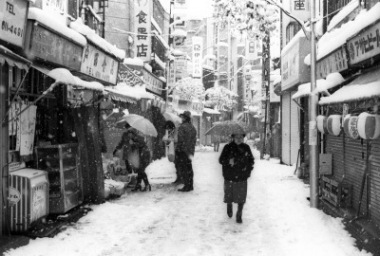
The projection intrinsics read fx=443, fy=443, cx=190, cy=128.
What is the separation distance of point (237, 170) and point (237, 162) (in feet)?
0.54

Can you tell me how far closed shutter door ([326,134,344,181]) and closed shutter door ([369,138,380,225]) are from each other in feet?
8.36

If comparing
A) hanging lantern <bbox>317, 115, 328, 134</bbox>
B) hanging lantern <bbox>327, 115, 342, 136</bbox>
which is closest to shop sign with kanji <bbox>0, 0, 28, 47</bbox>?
hanging lantern <bbox>327, 115, 342, 136</bbox>

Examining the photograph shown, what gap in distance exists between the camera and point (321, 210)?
10.2 metres

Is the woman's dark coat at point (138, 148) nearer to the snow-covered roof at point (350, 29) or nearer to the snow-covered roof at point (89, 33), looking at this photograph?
the snow-covered roof at point (89, 33)

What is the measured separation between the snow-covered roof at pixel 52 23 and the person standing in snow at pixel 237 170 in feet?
13.5

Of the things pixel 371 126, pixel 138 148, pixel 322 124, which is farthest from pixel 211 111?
pixel 371 126

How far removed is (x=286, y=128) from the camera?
23000mm

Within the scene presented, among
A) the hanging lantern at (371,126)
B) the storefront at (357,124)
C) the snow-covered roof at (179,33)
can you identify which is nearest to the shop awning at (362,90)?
the storefront at (357,124)

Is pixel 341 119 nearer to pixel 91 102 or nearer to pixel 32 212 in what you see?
pixel 91 102

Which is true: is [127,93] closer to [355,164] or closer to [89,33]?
[89,33]

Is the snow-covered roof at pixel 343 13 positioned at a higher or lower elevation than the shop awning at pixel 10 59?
higher

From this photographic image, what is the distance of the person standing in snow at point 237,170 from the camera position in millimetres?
9031

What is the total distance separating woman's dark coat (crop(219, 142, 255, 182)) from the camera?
29.7ft

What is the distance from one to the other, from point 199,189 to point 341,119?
18.4 feet
